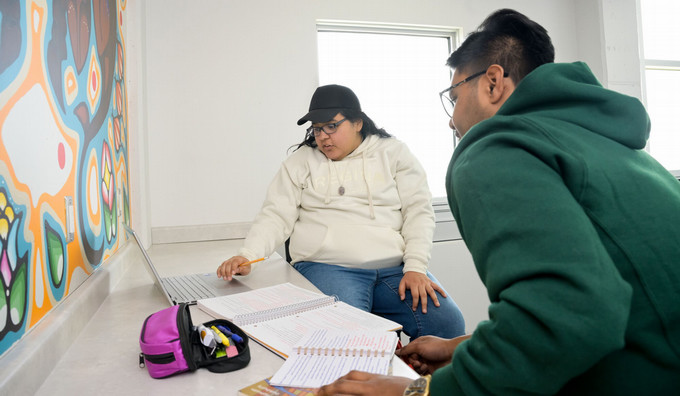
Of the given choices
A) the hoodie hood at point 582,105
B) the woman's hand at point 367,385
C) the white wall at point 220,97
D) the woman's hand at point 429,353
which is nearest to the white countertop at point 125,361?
the woman's hand at point 367,385

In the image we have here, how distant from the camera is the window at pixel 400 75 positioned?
110 inches

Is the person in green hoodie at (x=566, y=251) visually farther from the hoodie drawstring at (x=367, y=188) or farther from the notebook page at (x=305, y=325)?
Answer: the hoodie drawstring at (x=367, y=188)

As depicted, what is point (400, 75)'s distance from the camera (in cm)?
293

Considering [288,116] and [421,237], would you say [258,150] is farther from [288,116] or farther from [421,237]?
[421,237]

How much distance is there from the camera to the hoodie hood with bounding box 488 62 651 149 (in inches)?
24.2


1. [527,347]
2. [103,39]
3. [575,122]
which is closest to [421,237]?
[575,122]

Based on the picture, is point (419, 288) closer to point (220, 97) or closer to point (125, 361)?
point (125, 361)

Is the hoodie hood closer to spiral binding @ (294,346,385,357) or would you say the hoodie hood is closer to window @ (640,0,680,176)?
spiral binding @ (294,346,385,357)

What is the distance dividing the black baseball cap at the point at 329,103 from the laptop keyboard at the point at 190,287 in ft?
2.30

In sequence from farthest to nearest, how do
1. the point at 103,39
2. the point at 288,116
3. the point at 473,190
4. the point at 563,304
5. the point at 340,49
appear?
the point at 340,49, the point at 288,116, the point at 103,39, the point at 473,190, the point at 563,304

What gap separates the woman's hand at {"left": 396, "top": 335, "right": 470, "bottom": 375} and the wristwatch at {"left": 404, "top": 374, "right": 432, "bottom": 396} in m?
0.30

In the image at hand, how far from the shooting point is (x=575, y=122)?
24.0 inches

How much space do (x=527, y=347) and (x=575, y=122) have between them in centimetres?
33

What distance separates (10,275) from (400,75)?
2.61 meters
